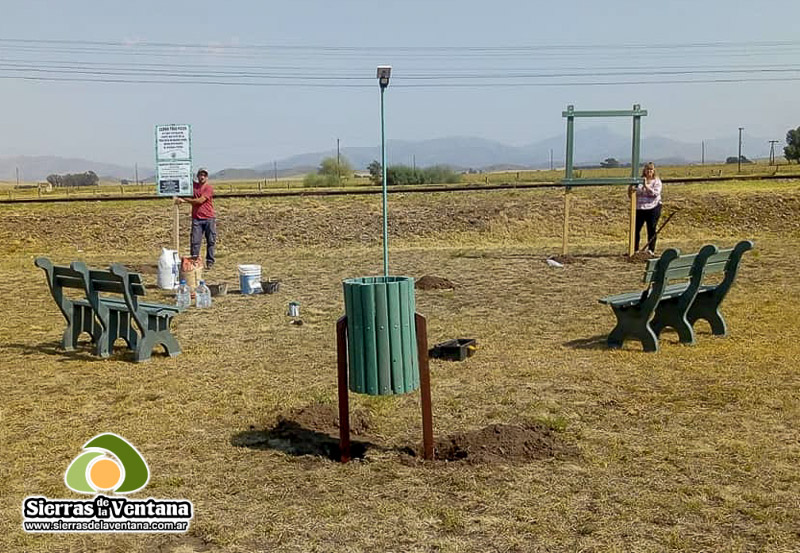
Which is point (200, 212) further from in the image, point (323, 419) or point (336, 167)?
point (336, 167)

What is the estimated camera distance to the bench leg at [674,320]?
8.13 m

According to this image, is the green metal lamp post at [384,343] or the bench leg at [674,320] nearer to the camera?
the green metal lamp post at [384,343]

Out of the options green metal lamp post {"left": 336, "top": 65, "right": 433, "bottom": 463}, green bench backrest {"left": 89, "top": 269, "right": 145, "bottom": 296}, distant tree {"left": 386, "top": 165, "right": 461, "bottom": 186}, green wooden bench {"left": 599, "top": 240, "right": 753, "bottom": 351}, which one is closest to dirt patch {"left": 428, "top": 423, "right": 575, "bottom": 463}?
green metal lamp post {"left": 336, "top": 65, "right": 433, "bottom": 463}

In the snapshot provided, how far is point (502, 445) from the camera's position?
5.30m

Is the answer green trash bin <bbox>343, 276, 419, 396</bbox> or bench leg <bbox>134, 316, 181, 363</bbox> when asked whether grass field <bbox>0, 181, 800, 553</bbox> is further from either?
green trash bin <bbox>343, 276, 419, 396</bbox>

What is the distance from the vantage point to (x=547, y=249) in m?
18.2

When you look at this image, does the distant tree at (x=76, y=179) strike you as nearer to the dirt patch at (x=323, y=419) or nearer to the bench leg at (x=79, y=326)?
the bench leg at (x=79, y=326)

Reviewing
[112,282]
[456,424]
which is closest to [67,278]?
[112,282]

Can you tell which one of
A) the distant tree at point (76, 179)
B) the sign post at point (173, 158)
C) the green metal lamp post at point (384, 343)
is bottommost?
the green metal lamp post at point (384, 343)

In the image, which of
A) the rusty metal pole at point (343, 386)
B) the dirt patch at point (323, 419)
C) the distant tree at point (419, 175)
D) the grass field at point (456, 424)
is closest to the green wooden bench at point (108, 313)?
the grass field at point (456, 424)

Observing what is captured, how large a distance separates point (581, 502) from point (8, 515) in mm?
3000

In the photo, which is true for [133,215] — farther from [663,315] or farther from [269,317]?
[663,315]

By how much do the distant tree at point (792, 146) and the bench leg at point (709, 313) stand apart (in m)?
73.0

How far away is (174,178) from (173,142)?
59 cm
